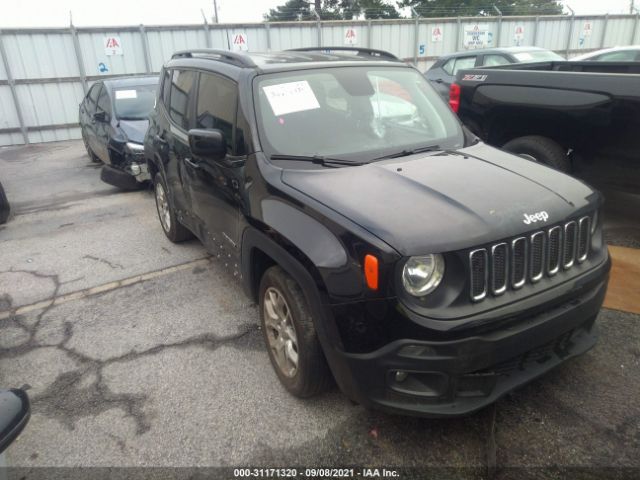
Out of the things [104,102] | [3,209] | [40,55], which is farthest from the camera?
[40,55]

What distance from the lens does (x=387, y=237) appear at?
2.07 metres

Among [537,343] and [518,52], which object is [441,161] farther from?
[518,52]

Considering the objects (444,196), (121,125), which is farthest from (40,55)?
(444,196)

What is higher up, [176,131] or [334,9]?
[334,9]

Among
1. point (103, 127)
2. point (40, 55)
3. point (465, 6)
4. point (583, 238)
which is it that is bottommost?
point (103, 127)

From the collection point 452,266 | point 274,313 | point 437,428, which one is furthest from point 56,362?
point 452,266

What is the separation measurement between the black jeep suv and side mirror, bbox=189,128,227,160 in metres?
0.01

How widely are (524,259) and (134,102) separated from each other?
7.66 meters

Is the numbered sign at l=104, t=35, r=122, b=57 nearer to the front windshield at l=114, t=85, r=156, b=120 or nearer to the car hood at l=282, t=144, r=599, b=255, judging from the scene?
the front windshield at l=114, t=85, r=156, b=120

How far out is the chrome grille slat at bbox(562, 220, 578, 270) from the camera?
239 cm

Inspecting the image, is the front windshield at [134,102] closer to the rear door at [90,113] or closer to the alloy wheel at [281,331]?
the rear door at [90,113]

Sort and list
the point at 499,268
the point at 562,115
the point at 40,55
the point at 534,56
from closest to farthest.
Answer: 1. the point at 499,268
2. the point at 562,115
3. the point at 534,56
4. the point at 40,55

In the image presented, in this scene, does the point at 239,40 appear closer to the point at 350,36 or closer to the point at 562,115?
the point at 350,36

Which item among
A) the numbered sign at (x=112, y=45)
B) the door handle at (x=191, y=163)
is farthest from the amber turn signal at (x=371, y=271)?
the numbered sign at (x=112, y=45)
